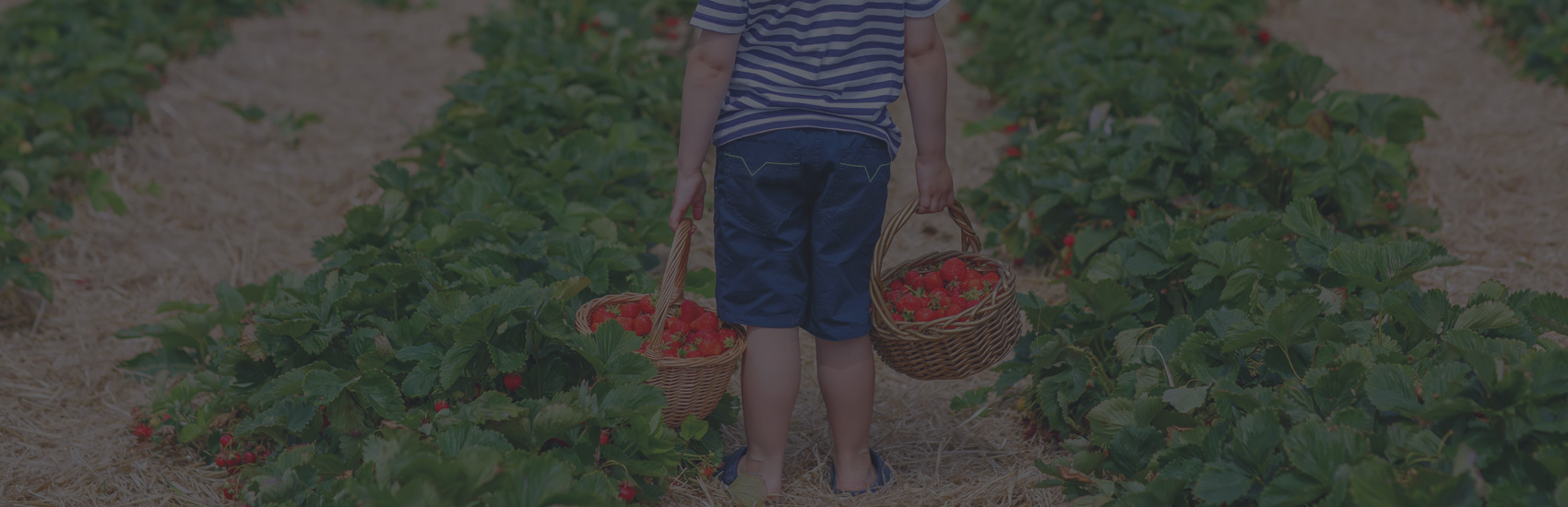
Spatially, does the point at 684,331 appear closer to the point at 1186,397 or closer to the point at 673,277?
the point at 673,277

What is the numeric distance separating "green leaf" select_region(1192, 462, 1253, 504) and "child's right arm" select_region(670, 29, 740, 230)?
3.85 ft

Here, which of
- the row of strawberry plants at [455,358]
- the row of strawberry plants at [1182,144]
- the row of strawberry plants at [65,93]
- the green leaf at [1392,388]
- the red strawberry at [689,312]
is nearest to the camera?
the green leaf at [1392,388]

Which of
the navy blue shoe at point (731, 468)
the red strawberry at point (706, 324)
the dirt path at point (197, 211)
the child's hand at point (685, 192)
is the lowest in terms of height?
the dirt path at point (197, 211)

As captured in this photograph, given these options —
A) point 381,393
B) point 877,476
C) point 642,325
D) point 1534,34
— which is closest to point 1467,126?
point 1534,34

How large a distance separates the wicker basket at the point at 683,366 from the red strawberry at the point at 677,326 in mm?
37

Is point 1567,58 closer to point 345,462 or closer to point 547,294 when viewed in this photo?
point 547,294

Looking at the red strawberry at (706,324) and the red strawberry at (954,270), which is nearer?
the red strawberry at (706,324)

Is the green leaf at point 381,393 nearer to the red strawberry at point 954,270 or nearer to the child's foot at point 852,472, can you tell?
the child's foot at point 852,472

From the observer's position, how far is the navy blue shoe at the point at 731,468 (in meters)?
2.94

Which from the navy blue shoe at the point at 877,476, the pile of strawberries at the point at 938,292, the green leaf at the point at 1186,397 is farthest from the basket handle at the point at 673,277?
the green leaf at the point at 1186,397

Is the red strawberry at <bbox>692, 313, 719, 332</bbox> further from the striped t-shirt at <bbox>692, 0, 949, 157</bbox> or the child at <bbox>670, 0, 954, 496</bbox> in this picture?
the striped t-shirt at <bbox>692, 0, 949, 157</bbox>

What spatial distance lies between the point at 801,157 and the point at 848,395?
621 millimetres

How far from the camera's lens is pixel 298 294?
3.23 m

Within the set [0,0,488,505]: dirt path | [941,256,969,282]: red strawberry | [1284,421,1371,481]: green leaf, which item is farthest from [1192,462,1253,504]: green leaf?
[0,0,488,505]: dirt path
